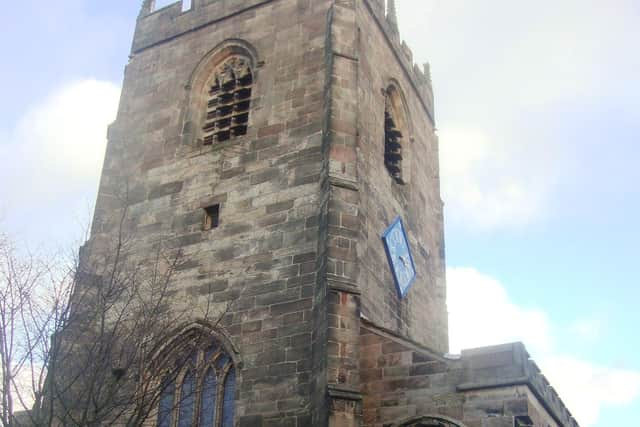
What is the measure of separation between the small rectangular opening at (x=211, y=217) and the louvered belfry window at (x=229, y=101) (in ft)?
5.98

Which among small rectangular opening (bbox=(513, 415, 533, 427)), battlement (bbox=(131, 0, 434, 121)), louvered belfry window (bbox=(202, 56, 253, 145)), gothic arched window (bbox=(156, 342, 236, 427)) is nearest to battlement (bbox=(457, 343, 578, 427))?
small rectangular opening (bbox=(513, 415, 533, 427))

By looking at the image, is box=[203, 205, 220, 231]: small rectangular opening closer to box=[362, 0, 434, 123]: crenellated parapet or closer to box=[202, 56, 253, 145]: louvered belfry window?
box=[202, 56, 253, 145]: louvered belfry window

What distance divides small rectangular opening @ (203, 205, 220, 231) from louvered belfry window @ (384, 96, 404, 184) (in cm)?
417

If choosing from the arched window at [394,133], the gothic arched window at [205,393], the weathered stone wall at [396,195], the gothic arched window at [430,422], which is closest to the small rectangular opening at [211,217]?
the gothic arched window at [205,393]

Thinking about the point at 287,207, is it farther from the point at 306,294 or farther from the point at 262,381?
the point at 262,381

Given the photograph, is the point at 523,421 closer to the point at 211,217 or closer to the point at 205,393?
the point at 205,393

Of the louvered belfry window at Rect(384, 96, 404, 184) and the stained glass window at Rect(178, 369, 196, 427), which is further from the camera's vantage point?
the louvered belfry window at Rect(384, 96, 404, 184)

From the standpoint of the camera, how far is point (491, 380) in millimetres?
12711

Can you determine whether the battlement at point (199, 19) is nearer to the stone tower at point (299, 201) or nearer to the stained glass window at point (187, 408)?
the stone tower at point (299, 201)

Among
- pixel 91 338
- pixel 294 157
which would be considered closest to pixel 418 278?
pixel 294 157

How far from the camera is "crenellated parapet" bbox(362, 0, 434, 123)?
2005cm

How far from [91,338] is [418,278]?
25.1 ft

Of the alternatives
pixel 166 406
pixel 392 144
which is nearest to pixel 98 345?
pixel 166 406

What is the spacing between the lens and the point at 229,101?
18750 mm
